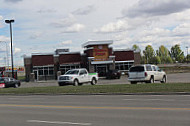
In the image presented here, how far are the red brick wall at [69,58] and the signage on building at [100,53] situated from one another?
3871 mm

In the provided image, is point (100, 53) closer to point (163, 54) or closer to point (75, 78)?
point (75, 78)

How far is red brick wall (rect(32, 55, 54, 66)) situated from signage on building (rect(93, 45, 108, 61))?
868cm

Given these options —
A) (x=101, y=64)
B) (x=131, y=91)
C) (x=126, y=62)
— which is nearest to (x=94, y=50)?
(x=101, y=64)

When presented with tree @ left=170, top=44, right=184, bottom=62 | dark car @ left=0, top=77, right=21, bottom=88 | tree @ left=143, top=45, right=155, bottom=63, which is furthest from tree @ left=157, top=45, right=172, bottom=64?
dark car @ left=0, top=77, right=21, bottom=88

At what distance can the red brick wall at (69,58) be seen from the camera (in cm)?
6028

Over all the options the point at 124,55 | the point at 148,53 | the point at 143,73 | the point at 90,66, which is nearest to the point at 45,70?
the point at 90,66

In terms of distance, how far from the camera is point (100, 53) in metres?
59.1

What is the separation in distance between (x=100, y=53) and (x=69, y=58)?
628 cm

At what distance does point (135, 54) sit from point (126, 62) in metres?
2.49

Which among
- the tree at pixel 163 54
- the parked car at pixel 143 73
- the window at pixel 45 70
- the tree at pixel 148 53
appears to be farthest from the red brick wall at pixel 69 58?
the tree at pixel 163 54

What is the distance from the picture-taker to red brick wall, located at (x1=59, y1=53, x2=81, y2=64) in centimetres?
6028

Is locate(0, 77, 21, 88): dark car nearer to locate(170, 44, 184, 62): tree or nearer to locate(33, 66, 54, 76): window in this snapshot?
locate(33, 66, 54, 76): window

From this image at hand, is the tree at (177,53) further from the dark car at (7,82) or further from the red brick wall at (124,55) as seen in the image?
the dark car at (7,82)
